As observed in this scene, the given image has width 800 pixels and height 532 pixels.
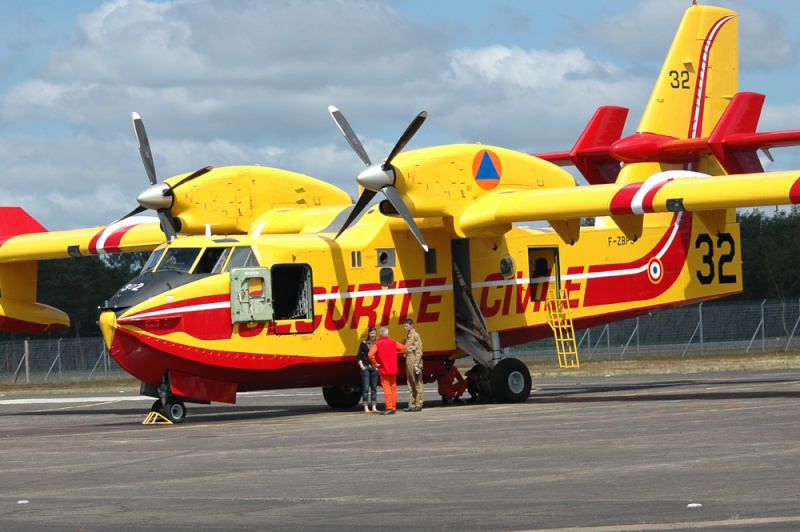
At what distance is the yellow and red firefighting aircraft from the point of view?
2044cm

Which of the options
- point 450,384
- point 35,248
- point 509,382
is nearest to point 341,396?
point 450,384

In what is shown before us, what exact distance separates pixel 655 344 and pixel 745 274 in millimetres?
26128

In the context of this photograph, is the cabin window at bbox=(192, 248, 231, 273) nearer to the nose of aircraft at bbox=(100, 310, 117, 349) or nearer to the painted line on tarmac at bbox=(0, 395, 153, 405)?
the nose of aircraft at bbox=(100, 310, 117, 349)

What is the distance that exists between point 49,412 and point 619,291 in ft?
42.4

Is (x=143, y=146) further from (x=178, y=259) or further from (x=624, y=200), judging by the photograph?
(x=624, y=200)

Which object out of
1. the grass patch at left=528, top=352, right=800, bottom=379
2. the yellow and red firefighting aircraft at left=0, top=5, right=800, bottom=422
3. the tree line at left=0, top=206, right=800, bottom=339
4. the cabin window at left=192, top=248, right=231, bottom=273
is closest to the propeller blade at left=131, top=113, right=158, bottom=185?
the yellow and red firefighting aircraft at left=0, top=5, right=800, bottom=422

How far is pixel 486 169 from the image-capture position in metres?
22.2

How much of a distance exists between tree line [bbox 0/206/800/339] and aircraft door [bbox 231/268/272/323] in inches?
1927

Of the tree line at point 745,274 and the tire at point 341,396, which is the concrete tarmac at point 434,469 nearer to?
the tire at point 341,396

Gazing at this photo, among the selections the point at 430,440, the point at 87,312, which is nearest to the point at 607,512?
the point at 430,440

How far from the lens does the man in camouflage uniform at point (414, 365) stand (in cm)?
2155

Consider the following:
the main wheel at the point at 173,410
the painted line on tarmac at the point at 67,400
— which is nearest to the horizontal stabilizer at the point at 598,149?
the main wheel at the point at 173,410

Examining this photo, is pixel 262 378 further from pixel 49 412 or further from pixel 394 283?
pixel 49 412

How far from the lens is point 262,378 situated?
69.7ft
